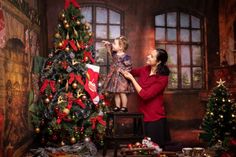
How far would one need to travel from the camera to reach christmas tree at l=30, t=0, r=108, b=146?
5391mm

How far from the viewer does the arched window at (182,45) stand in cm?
739

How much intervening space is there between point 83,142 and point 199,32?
3899mm

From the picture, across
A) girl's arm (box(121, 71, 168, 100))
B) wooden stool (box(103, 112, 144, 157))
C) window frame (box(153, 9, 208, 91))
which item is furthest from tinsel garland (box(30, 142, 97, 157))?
window frame (box(153, 9, 208, 91))

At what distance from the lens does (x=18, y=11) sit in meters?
4.73

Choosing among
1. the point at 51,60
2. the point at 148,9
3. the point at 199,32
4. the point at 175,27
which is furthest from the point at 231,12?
the point at 51,60

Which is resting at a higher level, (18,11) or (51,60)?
(18,11)

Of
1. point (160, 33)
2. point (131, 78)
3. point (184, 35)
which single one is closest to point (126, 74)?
point (131, 78)

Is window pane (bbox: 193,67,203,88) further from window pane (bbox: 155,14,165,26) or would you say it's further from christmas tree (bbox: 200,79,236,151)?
christmas tree (bbox: 200,79,236,151)

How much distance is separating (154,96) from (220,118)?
4.11 ft

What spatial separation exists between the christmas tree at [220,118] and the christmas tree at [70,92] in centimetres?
193

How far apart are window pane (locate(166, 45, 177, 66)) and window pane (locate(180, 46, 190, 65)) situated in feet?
0.56

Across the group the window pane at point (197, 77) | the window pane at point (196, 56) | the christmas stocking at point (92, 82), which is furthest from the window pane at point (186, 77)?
the christmas stocking at point (92, 82)

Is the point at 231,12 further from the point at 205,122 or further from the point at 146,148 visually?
the point at 146,148

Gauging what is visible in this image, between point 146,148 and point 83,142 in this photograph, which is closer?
point 146,148
